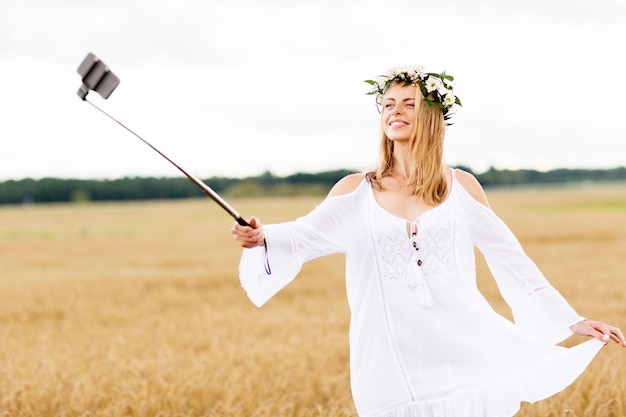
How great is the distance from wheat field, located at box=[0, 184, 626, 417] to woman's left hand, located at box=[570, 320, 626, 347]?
1377mm

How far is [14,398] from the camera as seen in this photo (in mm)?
6656

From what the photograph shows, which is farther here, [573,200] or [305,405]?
[573,200]

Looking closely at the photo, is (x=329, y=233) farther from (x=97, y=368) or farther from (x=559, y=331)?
(x=97, y=368)

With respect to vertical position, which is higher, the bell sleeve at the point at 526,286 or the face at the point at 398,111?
the face at the point at 398,111

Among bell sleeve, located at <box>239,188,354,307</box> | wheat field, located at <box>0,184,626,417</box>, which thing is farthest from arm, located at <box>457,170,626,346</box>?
wheat field, located at <box>0,184,626,417</box>

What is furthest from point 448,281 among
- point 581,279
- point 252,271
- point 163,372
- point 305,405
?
point 581,279

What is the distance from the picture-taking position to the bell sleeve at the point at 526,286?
4.45 metres

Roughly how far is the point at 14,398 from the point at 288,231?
3.63m

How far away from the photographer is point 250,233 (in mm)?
4000

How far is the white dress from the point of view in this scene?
4160 millimetres

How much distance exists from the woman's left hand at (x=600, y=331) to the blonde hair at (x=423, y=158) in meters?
1.11

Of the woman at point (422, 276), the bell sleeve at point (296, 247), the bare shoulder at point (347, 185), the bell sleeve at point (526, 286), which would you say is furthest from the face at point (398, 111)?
the bell sleeve at point (526, 286)

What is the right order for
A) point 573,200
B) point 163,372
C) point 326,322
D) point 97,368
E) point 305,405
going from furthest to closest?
point 573,200, point 326,322, point 97,368, point 163,372, point 305,405

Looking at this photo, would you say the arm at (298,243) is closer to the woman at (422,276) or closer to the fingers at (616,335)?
the woman at (422,276)
